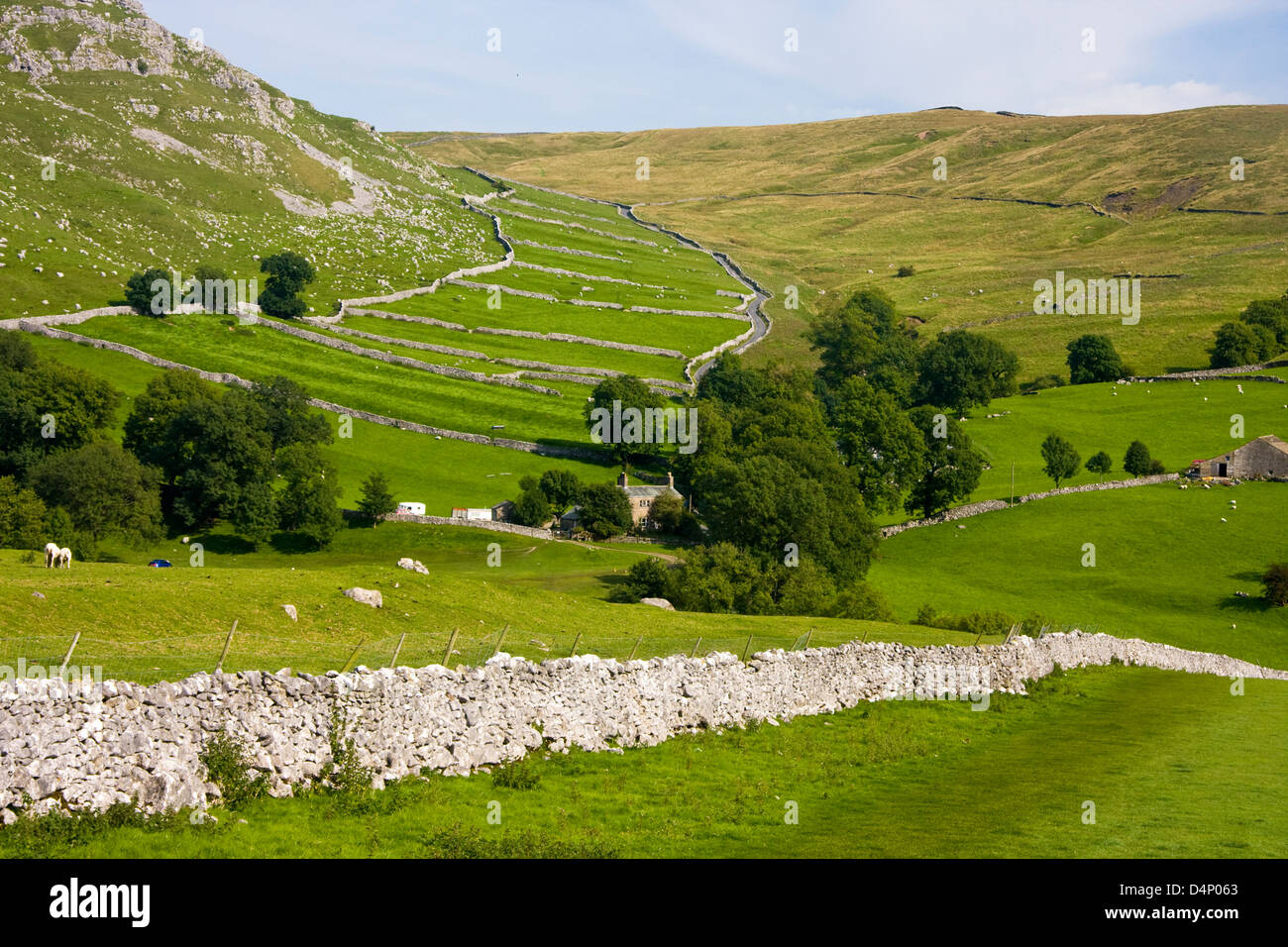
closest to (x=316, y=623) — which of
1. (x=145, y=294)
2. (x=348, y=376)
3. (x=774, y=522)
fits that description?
(x=774, y=522)

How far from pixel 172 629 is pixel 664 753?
1297cm

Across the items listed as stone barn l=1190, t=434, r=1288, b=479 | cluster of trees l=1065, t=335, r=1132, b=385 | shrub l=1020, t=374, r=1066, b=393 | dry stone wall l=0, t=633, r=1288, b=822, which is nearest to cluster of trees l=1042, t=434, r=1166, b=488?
stone barn l=1190, t=434, r=1288, b=479

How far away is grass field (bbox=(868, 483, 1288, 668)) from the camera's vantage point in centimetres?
7112

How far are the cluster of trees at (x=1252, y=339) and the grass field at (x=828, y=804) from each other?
133 meters

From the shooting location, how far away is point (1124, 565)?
83.6 metres

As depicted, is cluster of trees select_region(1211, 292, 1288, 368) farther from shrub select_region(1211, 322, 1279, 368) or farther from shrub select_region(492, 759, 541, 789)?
shrub select_region(492, 759, 541, 789)

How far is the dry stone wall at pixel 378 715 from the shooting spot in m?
16.2

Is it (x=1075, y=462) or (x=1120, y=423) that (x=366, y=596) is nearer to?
(x=1075, y=462)

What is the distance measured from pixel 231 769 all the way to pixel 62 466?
224 ft

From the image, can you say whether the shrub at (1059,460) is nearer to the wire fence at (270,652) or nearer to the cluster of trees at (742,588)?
the cluster of trees at (742,588)

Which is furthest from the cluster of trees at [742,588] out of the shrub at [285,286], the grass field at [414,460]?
the shrub at [285,286]

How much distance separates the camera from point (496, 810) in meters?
18.6

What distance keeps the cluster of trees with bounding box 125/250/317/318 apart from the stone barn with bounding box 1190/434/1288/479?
107811 mm
